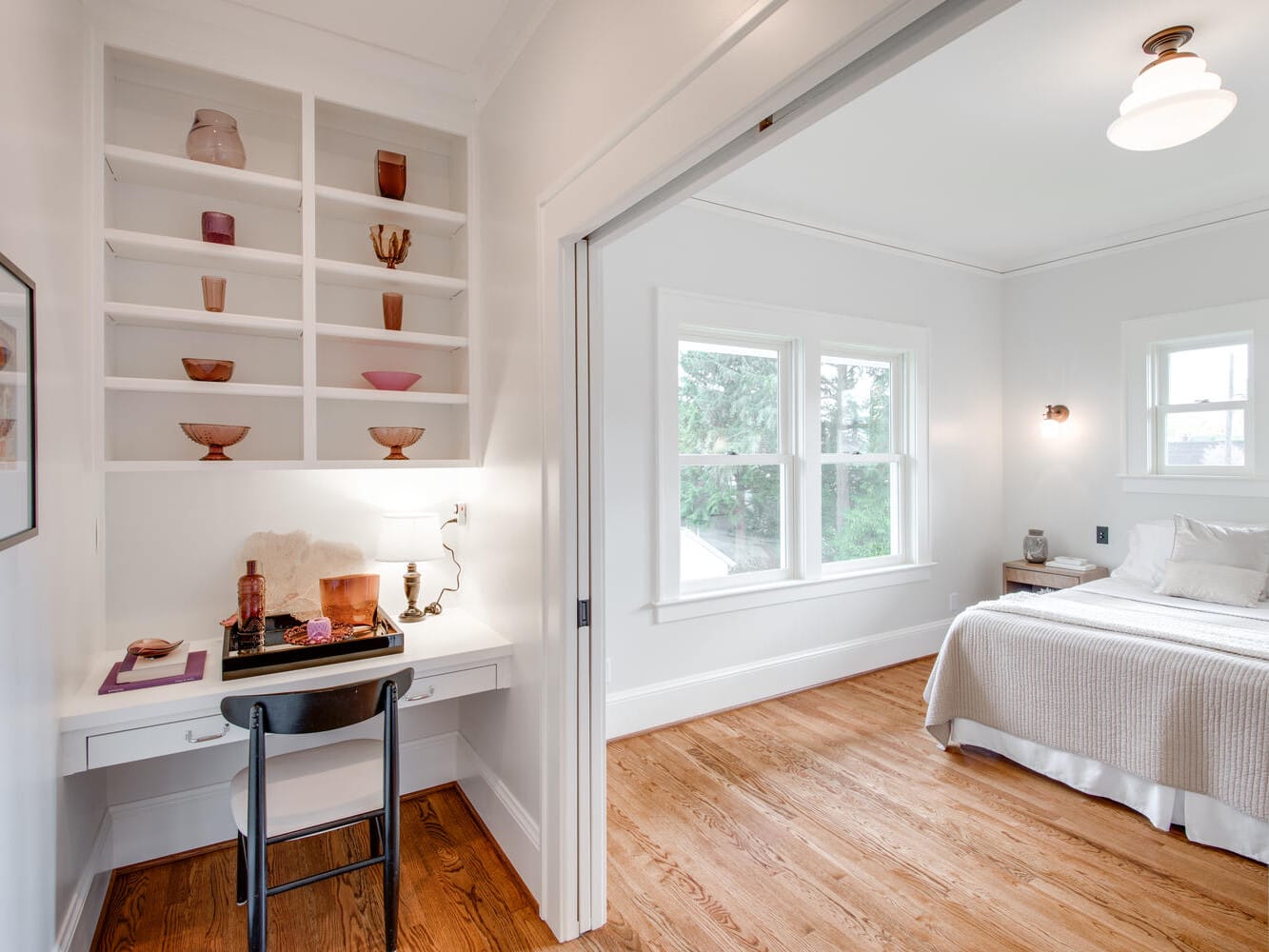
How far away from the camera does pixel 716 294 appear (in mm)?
3457

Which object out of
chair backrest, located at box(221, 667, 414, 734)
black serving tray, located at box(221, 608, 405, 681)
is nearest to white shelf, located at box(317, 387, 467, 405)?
black serving tray, located at box(221, 608, 405, 681)

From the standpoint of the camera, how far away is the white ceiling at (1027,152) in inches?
84.8

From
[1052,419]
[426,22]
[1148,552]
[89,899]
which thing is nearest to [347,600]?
[89,899]

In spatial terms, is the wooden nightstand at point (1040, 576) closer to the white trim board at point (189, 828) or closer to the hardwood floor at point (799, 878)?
the hardwood floor at point (799, 878)

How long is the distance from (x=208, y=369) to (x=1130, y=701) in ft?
11.3

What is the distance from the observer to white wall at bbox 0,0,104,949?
130cm

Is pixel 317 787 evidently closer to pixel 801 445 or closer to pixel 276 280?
pixel 276 280

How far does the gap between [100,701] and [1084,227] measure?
5.10 m

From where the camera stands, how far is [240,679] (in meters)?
1.96

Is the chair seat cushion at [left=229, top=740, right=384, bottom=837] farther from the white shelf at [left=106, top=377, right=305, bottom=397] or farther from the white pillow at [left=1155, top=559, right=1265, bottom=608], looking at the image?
the white pillow at [left=1155, top=559, right=1265, bottom=608]

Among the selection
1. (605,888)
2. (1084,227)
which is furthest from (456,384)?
(1084,227)

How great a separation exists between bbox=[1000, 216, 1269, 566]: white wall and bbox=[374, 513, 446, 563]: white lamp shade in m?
4.12

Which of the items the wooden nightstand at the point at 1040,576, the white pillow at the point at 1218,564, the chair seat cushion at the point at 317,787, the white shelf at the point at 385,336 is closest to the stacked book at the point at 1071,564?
the wooden nightstand at the point at 1040,576

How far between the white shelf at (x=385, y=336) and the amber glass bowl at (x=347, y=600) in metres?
0.84
